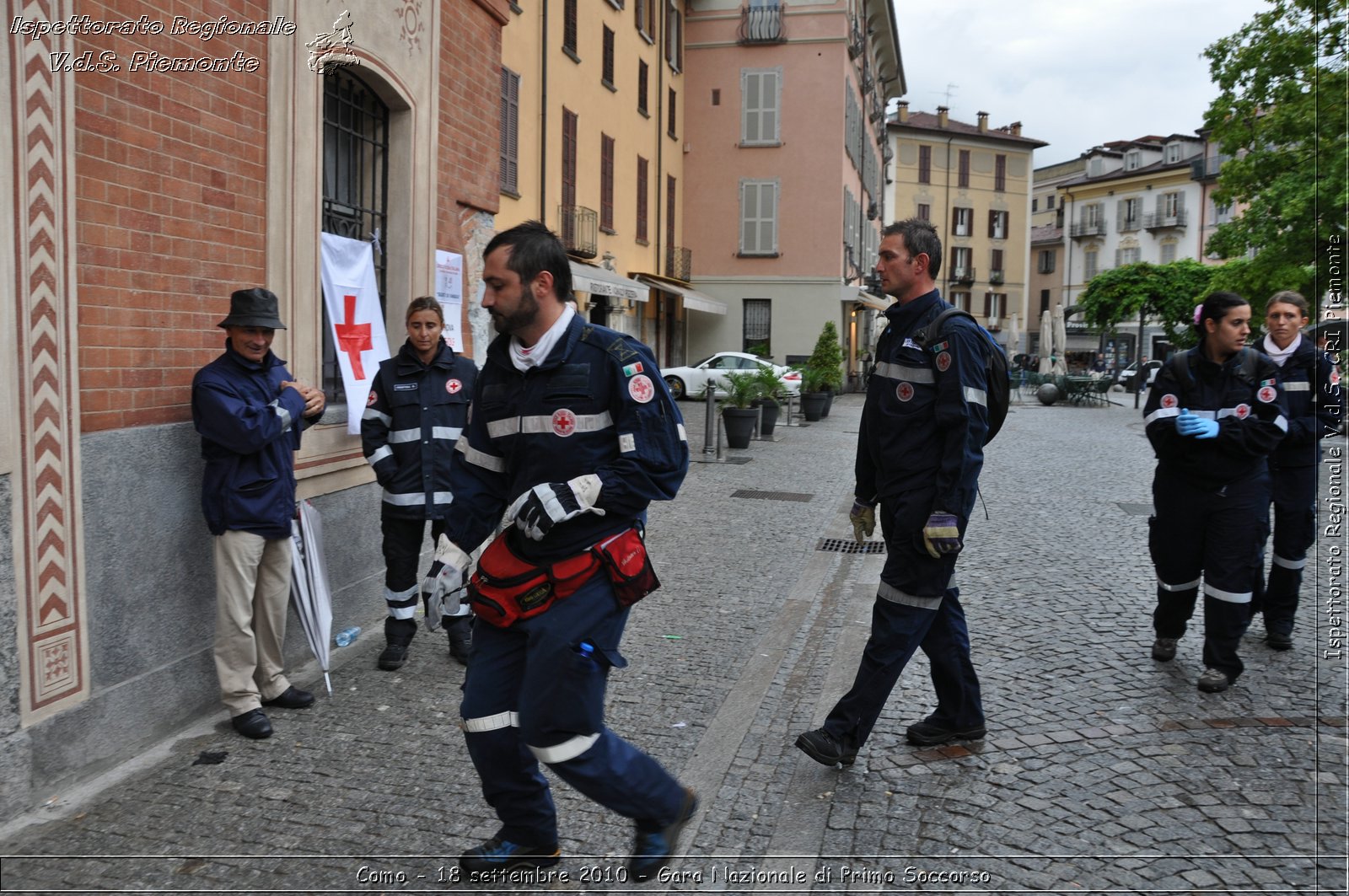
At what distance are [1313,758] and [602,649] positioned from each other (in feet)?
9.83

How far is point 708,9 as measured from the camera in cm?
3291

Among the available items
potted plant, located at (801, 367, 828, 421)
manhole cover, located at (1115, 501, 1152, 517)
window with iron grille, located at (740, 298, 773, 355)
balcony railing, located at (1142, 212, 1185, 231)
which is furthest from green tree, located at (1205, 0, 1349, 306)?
balcony railing, located at (1142, 212, 1185, 231)

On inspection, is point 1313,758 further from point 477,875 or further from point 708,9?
point 708,9

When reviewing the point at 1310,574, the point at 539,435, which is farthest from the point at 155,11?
the point at 1310,574

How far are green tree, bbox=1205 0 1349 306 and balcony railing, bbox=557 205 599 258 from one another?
12463 millimetres

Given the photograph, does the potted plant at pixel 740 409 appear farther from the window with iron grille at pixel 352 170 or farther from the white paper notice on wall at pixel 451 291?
the window with iron grille at pixel 352 170

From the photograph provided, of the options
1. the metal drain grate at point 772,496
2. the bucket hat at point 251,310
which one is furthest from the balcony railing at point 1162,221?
the bucket hat at point 251,310

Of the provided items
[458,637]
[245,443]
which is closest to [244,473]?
[245,443]

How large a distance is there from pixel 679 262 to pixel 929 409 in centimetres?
2879

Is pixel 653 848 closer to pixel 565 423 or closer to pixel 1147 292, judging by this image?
pixel 565 423

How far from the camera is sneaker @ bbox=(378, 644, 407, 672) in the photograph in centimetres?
538

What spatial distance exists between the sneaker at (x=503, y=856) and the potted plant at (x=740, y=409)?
12522 millimetres

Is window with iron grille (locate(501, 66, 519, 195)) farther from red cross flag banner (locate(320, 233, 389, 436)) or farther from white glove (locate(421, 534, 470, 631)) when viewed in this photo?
white glove (locate(421, 534, 470, 631))

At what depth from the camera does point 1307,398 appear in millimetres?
5625
